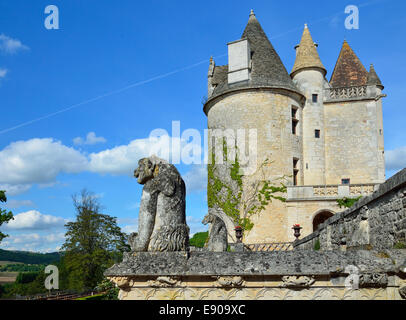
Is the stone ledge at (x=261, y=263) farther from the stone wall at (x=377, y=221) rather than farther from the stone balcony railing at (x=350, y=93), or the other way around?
the stone balcony railing at (x=350, y=93)

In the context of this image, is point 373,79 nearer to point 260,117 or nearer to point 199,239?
point 260,117

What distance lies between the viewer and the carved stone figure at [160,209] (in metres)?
4.60

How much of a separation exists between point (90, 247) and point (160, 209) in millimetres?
27097

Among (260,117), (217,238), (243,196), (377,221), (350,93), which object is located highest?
(350,93)

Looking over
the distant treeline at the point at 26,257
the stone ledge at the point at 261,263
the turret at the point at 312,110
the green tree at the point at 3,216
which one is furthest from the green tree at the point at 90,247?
the distant treeline at the point at 26,257

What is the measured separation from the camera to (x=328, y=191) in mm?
23734

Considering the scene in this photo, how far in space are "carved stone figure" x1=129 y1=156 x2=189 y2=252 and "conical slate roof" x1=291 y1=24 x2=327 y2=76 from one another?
82.1ft

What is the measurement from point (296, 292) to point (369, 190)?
2148 centimetres

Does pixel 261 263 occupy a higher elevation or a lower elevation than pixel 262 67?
lower

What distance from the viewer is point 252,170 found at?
2467 centimetres

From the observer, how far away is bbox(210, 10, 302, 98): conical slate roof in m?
25.2

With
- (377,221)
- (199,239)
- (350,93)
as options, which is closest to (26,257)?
(199,239)

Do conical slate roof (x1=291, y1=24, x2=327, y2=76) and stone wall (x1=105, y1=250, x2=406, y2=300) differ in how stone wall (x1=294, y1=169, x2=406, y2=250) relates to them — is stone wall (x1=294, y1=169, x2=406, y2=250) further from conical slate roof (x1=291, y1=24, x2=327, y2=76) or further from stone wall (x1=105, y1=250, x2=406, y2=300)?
conical slate roof (x1=291, y1=24, x2=327, y2=76)

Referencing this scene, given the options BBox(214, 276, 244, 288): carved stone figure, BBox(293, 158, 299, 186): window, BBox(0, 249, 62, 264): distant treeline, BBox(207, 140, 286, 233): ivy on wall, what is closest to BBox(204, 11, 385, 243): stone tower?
BBox(293, 158, 299, 186): window
